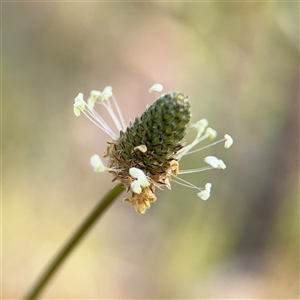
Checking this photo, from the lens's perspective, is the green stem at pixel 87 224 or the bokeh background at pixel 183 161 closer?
the green stem at pixel 87 224

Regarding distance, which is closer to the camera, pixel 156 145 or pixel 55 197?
pixel 156 145

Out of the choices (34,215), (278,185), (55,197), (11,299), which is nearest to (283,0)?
(278,185)

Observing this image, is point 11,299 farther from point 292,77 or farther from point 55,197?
point 292,77

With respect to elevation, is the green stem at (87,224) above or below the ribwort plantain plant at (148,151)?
below

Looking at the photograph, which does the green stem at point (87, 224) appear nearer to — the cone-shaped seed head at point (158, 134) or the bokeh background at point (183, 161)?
the cone-shaped seed head at point (158, 134)

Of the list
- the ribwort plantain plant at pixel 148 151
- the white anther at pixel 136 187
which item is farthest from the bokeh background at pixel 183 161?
the white anther at pixel 136 187

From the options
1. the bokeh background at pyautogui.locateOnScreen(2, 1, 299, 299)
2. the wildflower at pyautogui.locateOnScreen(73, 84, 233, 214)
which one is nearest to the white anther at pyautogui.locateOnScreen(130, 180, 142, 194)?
the wildflower at pyautogui.locateOnScreen(73, 84, 233, 214)
